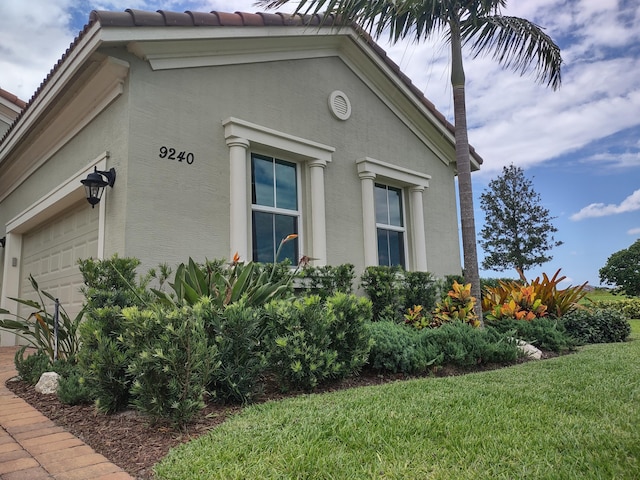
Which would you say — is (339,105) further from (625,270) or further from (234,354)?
(625,270)

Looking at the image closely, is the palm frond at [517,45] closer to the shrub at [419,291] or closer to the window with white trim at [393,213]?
the window with white trim at [393,213]

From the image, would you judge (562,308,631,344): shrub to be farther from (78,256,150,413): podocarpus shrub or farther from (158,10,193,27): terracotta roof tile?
(158,10,193,27): terracotta roof tile

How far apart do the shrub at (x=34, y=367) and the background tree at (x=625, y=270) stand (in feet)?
71.0

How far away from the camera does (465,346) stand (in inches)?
203

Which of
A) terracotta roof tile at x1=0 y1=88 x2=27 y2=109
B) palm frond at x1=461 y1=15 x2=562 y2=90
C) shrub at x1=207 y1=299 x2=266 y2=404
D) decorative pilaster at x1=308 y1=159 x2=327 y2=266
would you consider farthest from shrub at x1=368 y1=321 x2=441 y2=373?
terracotta roof tile at x1=0 y1=88 x2=27 y2=109

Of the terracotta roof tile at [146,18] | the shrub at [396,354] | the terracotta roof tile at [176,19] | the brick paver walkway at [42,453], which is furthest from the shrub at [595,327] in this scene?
the terracotta roof tile at [146,18]

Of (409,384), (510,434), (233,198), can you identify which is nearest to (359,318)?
(409,384)

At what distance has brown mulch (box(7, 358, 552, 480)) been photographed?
2686 millimetres

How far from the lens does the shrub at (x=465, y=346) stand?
5027mm

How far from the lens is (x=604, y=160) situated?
1220 centimetres

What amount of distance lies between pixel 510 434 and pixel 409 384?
1.40m

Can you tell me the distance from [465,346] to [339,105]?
4.68 meters

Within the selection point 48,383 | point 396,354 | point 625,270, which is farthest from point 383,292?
point 625,270

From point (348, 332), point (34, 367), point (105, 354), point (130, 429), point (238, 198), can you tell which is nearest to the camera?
point (130, 429)
